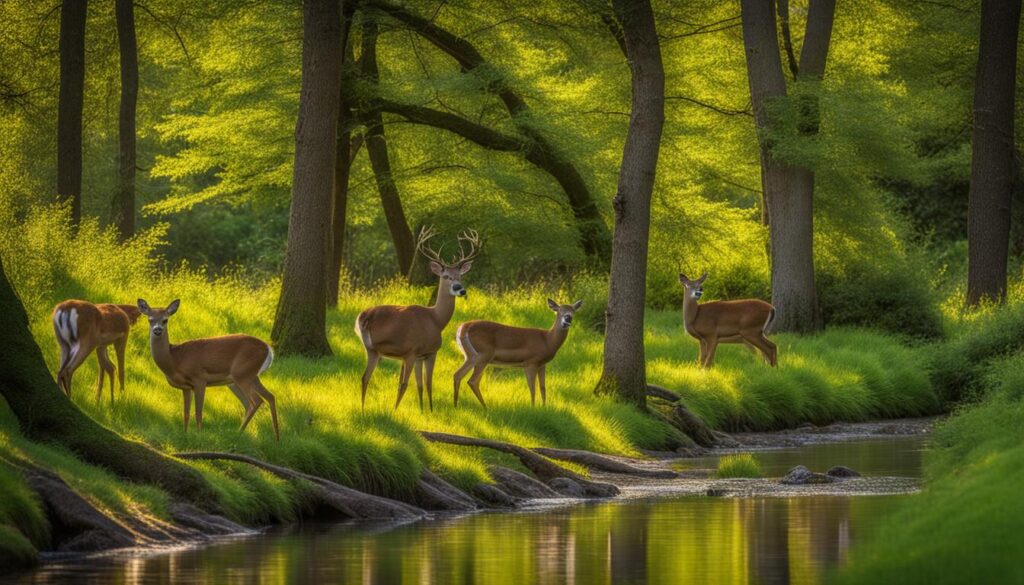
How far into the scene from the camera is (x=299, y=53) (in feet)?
107

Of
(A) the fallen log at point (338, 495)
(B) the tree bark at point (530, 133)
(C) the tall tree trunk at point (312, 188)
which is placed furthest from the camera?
(B) the tree bark at point (530, 133)

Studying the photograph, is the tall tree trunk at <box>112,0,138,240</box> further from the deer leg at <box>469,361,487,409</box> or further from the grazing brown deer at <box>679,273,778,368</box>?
the deer leg at <box>469,361,487,409</box>

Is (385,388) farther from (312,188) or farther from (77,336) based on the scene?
(77,336)

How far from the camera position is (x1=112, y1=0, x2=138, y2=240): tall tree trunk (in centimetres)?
3250

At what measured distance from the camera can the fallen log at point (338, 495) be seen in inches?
604

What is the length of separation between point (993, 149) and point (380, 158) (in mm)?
12015

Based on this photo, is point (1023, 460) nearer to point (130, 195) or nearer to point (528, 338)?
point (528, 338)

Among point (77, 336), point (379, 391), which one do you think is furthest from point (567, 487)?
point (77, 336)

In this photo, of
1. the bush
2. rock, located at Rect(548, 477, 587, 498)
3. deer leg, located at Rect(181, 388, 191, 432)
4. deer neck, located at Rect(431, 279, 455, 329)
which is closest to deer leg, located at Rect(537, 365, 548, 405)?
deer neck, located at Rect(431, 279, 455, 329)

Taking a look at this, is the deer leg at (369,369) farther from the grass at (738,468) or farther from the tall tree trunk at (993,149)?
the tall tree trunk at (993,149)

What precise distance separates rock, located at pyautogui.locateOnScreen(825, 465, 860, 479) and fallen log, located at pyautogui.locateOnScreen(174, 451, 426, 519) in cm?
527

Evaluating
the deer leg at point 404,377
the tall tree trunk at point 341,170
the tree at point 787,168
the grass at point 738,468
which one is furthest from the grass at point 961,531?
the tall tree trunk at point 341,170

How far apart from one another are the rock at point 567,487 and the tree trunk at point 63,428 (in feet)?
14.5

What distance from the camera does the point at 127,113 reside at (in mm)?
33125
